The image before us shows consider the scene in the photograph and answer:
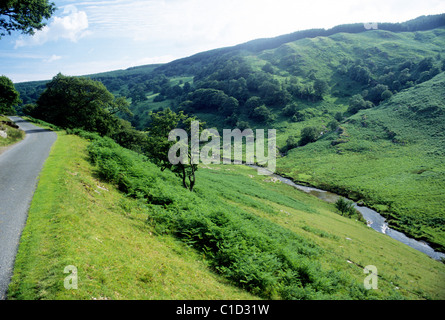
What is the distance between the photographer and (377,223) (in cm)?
4575

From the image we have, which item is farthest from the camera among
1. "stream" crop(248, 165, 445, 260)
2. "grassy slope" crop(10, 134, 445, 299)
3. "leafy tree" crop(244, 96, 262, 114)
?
"leafy tree" crop(244, 96, 262, 114)

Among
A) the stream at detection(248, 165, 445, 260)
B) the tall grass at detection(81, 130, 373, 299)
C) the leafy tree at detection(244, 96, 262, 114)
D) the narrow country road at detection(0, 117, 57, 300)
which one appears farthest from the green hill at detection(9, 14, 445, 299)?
the narrow country road at detection(0, 117, 57, 300)

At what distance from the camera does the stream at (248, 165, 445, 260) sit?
3656 centimetres

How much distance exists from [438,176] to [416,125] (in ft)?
131

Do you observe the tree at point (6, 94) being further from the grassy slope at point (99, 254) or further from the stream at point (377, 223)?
the stream at point (377, 223)

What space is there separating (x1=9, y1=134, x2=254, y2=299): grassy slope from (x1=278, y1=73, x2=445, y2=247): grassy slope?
1894 inches

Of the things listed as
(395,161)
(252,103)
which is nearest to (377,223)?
(395,161)

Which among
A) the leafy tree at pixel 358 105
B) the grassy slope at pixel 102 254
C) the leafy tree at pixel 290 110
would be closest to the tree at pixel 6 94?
the grassy slope at pixel 102 254

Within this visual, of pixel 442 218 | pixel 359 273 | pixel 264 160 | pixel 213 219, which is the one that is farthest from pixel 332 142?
pixel 213 219

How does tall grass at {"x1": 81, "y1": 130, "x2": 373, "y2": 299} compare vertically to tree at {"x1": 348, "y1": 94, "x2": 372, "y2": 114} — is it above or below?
below

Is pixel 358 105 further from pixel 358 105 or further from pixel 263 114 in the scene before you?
pixel 263 114

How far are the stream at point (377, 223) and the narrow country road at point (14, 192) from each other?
50.1 metres

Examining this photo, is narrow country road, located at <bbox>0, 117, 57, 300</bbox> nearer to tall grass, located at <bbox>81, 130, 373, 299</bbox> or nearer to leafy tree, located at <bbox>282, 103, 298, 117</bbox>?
tall grass, located at <bbox>81, 130, 373, 299</bbox>

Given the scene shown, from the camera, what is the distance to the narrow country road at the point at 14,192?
830 cm
